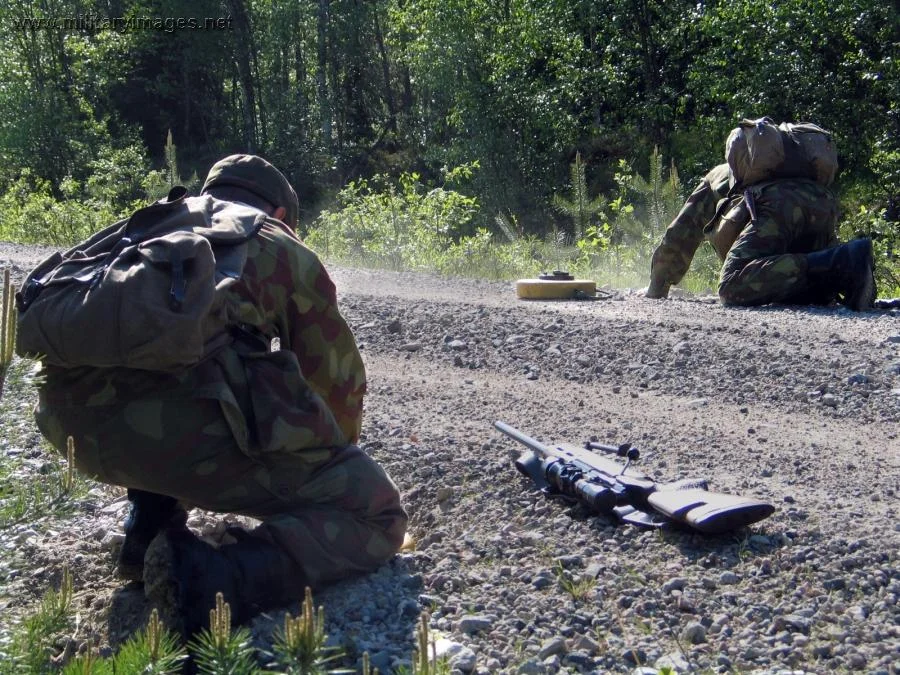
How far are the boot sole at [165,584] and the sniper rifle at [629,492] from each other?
147 cm

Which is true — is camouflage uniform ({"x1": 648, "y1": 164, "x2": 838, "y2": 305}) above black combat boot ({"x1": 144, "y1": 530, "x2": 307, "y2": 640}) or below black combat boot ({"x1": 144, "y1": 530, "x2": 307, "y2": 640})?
above

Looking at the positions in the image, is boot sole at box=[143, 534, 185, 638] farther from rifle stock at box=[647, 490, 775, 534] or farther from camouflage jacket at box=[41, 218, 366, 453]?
rifle stock at box=[647, 490, 775, 534]

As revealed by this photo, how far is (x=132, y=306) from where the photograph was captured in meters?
2.82

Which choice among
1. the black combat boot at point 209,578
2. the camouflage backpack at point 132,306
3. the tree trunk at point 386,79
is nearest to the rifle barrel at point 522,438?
the black combat boot at point 209,578

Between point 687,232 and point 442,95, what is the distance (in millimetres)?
21497

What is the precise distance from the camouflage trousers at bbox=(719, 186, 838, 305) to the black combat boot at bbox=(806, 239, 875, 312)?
3.0 inches

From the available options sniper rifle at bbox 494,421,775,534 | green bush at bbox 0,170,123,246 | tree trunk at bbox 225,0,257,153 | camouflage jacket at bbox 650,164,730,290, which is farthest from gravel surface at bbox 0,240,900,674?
tree trunk at bbox 225,0,257,153

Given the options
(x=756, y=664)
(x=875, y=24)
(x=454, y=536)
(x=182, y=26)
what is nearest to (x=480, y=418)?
(x=454, y=536)

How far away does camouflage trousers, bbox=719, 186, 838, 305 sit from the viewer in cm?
814

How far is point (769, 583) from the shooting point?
3191 millimetres

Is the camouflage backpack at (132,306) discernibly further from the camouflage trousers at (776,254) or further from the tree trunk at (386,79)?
the tree trunk at (386,79)

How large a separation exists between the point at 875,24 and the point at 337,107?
63.7ft

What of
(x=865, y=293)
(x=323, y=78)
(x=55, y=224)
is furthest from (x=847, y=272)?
(x=323, y=78)

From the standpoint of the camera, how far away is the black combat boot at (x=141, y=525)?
3518 millimetres
